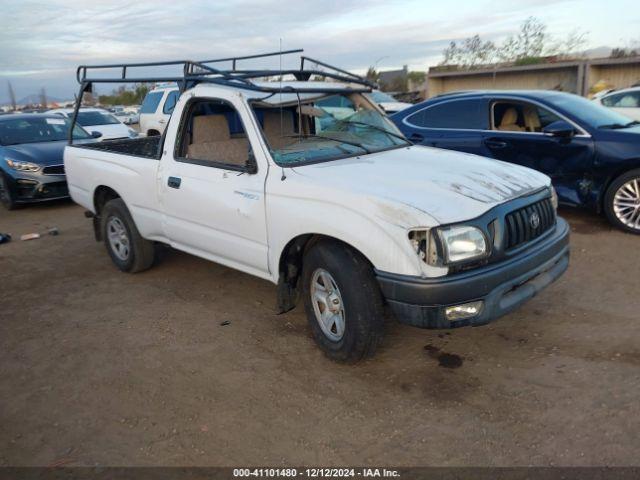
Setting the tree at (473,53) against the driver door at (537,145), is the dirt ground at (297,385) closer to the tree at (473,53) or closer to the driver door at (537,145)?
the driver door at (537,145)

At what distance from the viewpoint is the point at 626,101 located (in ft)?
38.0

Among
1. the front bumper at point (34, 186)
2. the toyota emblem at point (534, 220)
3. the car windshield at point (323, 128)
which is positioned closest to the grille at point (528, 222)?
the toyota emblem at point (534, 220)

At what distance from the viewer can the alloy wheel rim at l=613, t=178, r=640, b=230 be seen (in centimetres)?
600

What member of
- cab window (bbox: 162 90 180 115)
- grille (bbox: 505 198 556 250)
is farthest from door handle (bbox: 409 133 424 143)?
cab window (bbox: 162 90 180 115)

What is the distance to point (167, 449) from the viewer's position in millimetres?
2953

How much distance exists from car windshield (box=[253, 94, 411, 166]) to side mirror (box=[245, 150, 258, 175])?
156mm

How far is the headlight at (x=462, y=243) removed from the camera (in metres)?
3.08

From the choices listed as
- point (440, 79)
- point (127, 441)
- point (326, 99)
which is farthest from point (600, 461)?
point (440, 79)

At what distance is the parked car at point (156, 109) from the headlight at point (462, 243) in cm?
1079

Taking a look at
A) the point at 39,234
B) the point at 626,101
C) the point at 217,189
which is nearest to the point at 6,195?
the point at 39,234

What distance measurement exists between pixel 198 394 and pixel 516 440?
75.4 inches

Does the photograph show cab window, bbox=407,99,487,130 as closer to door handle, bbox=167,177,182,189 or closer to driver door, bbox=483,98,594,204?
driver door, bbox=483,98,594,204

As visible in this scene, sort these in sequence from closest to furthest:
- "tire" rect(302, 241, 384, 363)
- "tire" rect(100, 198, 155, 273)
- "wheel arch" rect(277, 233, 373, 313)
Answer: "tire" rect(302, 241, 384, 363) < "wheel arch" rect(277, 233, 373, 313) < "tire" rect(100, 198, 155, 273)

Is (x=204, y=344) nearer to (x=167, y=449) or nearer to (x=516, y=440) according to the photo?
(x=167, y=449)
